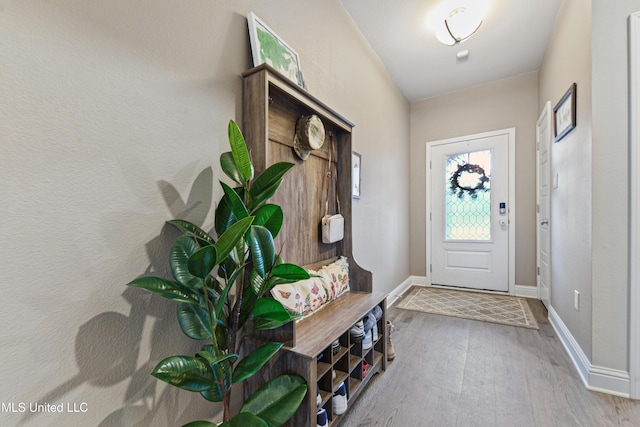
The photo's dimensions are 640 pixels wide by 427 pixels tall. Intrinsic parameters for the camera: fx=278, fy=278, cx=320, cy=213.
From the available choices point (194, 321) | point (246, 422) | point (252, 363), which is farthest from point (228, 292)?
point (246, 422)

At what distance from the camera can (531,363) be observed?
1.95m

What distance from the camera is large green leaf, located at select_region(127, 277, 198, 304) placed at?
73 centimetres

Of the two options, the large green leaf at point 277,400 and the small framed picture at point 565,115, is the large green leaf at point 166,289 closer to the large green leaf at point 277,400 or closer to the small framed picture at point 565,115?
the large green leaf at point 277,400

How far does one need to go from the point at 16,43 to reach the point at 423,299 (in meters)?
3.69

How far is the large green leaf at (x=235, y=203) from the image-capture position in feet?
2.92

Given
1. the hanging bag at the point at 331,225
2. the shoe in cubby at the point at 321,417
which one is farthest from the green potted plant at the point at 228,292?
the hanging bag at the point at 331,225

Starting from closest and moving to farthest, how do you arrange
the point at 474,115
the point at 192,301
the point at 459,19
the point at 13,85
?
the point at 13,85, the point at 192,301, the point at 459,19, the point at 474,115

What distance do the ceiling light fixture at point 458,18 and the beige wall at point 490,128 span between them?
165 cm

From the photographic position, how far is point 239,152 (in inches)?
36.4

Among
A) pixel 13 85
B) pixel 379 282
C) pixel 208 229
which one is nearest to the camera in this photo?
pixel 13 85

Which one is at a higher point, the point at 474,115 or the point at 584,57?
the point at 474,115

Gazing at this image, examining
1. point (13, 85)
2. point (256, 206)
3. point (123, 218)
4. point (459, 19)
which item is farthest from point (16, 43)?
point (459, 19)

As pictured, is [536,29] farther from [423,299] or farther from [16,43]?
[16,43]

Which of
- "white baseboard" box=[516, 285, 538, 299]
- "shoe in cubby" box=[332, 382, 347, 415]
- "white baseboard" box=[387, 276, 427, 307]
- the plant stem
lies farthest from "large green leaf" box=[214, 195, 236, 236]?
"white baseboard" box=[516, 285, 538, 299]
